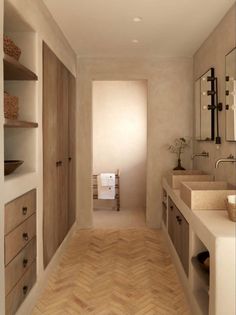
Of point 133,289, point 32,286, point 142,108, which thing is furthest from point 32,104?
point 142,108

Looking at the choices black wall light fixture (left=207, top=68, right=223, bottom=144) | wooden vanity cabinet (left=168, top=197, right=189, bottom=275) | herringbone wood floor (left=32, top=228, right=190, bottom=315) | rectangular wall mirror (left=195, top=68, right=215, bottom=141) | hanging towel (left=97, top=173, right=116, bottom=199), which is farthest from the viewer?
hanging towel (left=97, top=173, right=116, bottom=199)

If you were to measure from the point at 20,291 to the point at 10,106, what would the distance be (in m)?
1.22

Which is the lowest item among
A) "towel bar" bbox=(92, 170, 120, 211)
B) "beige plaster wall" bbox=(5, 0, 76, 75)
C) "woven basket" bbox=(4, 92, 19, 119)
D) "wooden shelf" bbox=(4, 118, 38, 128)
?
"towel bar" bbox=(92, 170, 120, 211)

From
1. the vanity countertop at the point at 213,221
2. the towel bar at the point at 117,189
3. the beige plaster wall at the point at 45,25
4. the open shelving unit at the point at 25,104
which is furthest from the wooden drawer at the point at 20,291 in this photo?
the towel bar at the point at 117,189

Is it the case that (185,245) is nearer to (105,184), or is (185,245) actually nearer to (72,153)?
(72,153)

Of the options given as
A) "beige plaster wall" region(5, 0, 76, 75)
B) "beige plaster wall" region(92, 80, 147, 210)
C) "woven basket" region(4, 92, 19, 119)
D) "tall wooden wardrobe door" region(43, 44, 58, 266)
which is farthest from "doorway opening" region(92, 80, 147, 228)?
"woven basket" region(4, 92, 19, 119)

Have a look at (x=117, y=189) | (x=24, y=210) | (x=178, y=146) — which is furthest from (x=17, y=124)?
(x=117, y=189)

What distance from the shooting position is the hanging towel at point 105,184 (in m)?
5.57

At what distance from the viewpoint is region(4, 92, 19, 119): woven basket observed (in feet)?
6.96

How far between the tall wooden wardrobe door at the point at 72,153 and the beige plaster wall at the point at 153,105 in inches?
8.2

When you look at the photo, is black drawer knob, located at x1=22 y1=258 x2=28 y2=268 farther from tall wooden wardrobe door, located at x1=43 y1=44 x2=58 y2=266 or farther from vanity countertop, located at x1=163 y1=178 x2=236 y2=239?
vanity countertop, located at x1=163 y1=178 x2=236 y2=239

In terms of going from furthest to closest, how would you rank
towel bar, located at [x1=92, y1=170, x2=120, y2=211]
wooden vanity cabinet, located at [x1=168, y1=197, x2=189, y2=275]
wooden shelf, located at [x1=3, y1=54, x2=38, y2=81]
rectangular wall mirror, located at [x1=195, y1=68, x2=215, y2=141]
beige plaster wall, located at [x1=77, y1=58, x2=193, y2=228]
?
towel bar, located at [x1=92, y1=170, x2=120, y2=211] → beige plaster wall, located at [x1=77, y1=58, x2=193, y2=228] → rectangular wall mirror, located at [x1=195, y1=68, x2=215, y2=141] → wooden vanity cabinet, located at [x1=168, y1=197, x2=189, y2=275] → wooden shelf, located at [x1=3, y1=54, x2=38, y2=81]

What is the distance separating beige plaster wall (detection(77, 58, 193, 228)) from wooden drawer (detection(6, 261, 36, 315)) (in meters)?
2.18

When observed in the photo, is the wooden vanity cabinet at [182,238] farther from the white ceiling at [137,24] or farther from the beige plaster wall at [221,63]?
the white ceiling at [137,24]
